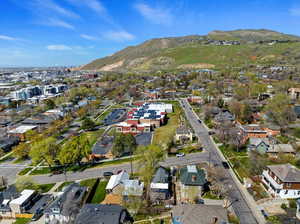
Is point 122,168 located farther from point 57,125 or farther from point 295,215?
point 57,125

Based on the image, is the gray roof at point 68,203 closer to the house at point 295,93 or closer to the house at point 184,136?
the house at point 184,136

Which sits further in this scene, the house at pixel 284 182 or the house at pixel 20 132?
the house at pixel 20 132

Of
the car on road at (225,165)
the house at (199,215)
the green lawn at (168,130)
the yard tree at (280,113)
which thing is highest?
the yard tree at (280,113)

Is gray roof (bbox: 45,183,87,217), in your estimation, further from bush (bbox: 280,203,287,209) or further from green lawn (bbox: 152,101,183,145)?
bush (bbox: 280,203,287,209)

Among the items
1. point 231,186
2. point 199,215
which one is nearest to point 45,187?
point 199,215

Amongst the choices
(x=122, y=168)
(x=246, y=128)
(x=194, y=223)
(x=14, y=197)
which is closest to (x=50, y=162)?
(x=14, y=197)

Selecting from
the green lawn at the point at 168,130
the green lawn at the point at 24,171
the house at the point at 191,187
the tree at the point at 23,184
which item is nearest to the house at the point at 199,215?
the house at the point at 191,187

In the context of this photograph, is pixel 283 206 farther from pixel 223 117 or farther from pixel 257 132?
pixel 223 117
